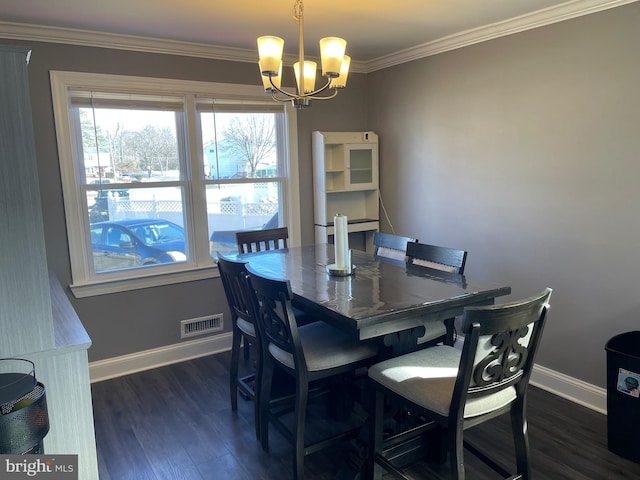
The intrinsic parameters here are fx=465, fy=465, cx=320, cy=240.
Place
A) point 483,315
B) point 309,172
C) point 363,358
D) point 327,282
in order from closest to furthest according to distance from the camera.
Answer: point 483,315 < point 363,358 < point 327,282 < point 309,172

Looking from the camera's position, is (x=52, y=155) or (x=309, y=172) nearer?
(x=52, y=155)

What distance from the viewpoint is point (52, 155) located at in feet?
10.0

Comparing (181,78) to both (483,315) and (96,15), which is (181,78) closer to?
(96,15)

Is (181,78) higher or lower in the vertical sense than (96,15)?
lower

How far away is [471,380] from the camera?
173cm

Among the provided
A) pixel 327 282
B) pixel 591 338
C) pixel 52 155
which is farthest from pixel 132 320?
pixel 591 338

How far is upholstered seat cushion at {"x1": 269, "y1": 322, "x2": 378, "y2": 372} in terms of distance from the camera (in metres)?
2.20

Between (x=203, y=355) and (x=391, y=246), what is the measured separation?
1.75m

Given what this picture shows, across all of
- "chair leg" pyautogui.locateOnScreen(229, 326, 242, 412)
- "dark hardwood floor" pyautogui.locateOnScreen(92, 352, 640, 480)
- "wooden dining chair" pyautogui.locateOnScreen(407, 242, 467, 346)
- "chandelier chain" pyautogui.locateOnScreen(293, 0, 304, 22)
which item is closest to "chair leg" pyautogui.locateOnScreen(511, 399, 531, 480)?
"dark hardwood floor" pyautogui.locateOnScreen(92, 352, 640, 480)

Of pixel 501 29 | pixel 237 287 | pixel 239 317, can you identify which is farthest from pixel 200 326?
pixel 501 29

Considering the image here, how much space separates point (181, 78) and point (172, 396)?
2.27 metres

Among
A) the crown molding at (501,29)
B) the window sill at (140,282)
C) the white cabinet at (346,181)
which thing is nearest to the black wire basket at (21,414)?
the window sill at (140,282)

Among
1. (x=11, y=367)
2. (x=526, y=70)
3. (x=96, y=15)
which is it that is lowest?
(x=11, y=367)

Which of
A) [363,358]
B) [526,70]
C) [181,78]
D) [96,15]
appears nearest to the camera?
[363,358]
